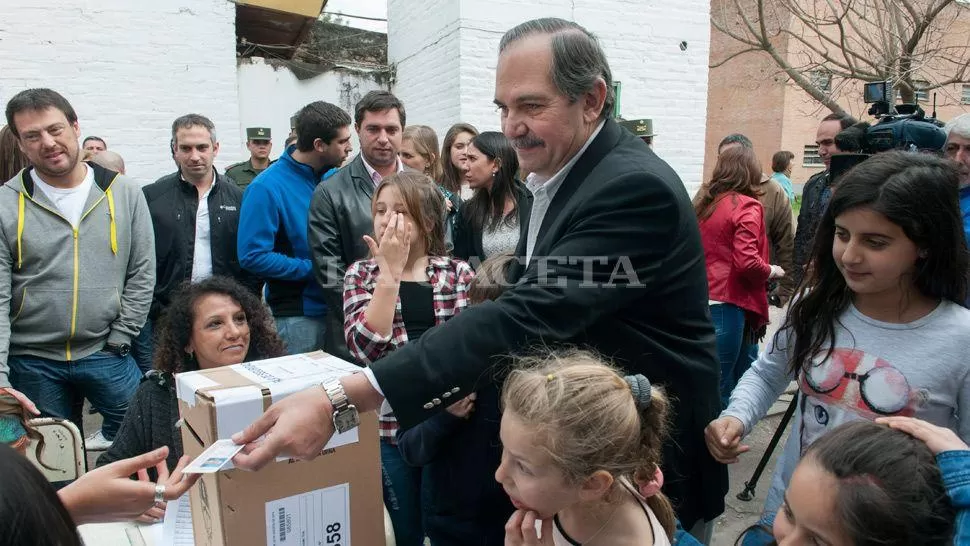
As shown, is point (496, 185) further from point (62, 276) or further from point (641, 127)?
point (62, 276)

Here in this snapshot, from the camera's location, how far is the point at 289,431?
125 centimetres

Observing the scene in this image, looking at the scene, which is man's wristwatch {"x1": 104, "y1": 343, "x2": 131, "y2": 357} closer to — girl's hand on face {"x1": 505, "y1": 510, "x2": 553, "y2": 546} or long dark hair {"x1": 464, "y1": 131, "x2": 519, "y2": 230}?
long dark hair {"x1": 464, "y1": 131, "x2": 519, "y2": 230}

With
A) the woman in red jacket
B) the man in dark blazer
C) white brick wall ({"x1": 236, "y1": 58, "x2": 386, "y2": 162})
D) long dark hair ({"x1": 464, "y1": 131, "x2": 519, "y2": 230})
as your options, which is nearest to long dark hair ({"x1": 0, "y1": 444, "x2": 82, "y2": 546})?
the man in dark blazer

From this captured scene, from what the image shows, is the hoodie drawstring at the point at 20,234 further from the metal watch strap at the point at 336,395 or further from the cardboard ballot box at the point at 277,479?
the metal watch strap at the point at 336,395

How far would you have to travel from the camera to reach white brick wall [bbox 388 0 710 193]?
6.13 metres

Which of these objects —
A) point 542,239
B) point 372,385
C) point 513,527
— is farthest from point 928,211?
point 372,385

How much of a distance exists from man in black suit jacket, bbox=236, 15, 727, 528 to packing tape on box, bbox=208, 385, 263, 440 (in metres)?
0.08

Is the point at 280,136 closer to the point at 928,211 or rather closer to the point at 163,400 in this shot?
the point at 163,400

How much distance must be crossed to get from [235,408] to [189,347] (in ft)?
3.72

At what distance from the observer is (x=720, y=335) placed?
12.3 ft

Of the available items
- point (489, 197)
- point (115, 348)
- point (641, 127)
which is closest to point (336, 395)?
point (115, 348)

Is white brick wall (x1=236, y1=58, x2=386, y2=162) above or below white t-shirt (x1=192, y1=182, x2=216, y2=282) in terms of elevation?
above

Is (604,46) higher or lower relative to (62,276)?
higher

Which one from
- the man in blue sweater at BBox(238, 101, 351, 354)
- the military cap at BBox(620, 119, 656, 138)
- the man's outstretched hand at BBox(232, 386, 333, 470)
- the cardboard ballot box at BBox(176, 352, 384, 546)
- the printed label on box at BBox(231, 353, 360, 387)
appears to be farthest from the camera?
the military cap at BBox(620, 119, 656, 138)
